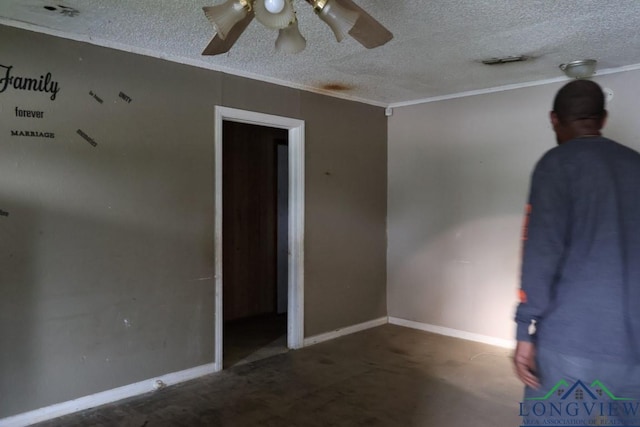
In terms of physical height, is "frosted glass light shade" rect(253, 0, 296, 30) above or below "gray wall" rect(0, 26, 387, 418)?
above

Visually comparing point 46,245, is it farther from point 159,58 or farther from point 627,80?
point 627,80

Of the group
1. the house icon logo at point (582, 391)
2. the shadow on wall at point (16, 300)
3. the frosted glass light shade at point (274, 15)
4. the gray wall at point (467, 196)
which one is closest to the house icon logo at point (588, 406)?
the house icon logo at point (582, 391)

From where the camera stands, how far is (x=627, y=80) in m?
3.73

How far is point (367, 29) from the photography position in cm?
204

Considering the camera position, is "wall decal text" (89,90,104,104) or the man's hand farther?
"wall decal text" (89,90,104,104)

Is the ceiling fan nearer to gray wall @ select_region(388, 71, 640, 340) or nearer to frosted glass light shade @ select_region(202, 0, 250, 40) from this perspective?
frosted glass light shade @ select_region(202, 0, 250, 40)

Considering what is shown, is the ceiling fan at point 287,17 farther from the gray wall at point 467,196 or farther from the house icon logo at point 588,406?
the gray wall at point 467,196

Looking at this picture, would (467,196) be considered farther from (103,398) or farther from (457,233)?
(103,398)

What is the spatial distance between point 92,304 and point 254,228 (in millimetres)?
2653

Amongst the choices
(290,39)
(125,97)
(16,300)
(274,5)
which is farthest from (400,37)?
(16,300)

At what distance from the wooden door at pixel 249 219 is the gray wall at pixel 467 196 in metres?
1.45

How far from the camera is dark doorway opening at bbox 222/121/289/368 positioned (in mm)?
5270

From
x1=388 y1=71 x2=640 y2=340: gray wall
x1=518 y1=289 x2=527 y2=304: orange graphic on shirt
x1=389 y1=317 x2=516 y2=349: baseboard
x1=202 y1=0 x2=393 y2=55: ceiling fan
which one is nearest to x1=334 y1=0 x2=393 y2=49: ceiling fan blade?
x1=202 y1=0 x2=393 y2=55: ceiling fan

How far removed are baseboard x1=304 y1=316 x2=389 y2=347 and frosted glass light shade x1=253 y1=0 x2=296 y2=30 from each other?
10.4 ft
